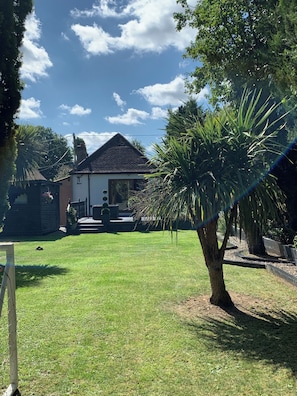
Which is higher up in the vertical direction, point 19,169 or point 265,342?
point 19,169

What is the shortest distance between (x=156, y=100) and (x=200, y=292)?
98.7ft

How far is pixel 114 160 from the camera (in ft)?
87.2

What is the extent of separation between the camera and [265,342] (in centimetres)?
409

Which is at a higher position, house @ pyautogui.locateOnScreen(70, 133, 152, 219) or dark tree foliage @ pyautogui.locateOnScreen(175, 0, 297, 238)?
dark tree foliage @ pyautogui.locateOnScreen(175, 0, 297, 238)

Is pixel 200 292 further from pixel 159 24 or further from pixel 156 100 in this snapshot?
pixel 156 100

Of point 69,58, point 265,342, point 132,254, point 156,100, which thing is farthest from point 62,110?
point 265,342

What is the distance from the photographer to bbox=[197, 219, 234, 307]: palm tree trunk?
5387 millimetres

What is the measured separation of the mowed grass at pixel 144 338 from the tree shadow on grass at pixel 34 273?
0.05 meters

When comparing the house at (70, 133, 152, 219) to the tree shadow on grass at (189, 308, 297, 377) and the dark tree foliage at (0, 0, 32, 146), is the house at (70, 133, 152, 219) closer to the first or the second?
the dark tree foliage at (0, 0, 32, 146)

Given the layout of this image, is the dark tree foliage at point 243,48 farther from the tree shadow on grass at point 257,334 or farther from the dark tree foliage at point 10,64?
the dark tree foliage at point 10,64

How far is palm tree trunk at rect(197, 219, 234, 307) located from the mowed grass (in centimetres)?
56

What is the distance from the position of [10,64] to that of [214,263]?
6.84 metres

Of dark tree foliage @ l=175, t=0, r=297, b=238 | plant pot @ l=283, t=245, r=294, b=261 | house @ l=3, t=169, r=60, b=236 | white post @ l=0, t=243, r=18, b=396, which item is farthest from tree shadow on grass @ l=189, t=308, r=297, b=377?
house @ l=3, t=169, r=60, b=236

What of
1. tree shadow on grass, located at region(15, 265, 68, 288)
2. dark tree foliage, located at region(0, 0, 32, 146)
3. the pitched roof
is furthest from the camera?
the pitched roof
